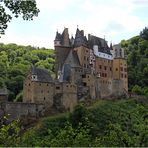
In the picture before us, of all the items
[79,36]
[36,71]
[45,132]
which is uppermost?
[79,36]

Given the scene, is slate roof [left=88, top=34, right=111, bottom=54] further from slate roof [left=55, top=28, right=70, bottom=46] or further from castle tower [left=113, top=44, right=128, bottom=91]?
slate roof [left=55, top=28, right=70, bottom=46]

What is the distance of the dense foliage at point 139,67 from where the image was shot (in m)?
81.5

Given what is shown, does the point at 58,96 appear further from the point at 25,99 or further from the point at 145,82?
the point at 145,82

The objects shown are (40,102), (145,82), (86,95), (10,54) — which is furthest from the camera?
(10,54)

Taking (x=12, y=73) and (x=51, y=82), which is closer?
(x=51, y=82)

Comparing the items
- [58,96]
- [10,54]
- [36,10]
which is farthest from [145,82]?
[36,10]

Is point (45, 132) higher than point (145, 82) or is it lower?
lower

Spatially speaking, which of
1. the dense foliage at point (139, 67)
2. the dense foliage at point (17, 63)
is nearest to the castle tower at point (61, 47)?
the dense foliage at point (17, 63)

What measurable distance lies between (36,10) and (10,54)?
120 m

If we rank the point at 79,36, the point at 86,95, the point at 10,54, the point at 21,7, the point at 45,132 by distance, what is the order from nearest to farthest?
1. the point at 21,7
2. the point at 45,132
3. the point at 86,95
4. the point at 79,36
5. the point at 10,54

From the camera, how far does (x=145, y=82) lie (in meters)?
87.4

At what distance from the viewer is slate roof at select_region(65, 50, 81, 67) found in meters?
63.5

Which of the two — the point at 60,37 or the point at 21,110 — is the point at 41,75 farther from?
the point at 60,37

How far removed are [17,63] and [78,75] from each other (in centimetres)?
5380
